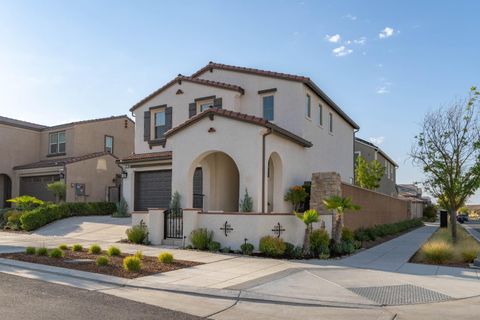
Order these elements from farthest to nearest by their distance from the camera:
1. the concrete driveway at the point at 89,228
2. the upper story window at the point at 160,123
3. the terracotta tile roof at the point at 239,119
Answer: the upper story window at the point at 160,123 < the concrete driveway at the point at 89,228 < the terracotta tile roof at the point at 239,119

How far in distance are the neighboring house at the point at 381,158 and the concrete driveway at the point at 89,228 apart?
2200 cm

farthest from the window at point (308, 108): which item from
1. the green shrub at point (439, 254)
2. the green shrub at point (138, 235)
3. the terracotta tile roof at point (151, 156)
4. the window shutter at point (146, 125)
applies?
the green shrub at point (138, 235)

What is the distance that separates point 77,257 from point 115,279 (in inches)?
140

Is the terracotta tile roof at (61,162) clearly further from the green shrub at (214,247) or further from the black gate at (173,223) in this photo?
the green shrub at (214,247)

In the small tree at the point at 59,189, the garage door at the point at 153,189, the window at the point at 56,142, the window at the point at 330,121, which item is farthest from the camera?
the window at the point at 56,142

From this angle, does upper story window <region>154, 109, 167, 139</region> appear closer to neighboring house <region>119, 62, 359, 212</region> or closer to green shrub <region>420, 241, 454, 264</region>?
neighboring house <region>119, 62, 359, 212</region>

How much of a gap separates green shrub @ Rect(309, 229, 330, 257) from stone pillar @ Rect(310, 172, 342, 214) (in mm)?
1581

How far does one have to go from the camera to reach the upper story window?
23719 millimetres

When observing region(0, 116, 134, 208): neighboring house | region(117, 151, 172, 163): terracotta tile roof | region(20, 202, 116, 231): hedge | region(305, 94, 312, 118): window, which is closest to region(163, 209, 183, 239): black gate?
region(117, 151, 172, 163): terracotta tile roof

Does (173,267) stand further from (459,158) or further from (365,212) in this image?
(459,158)

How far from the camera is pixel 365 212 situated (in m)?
20.8

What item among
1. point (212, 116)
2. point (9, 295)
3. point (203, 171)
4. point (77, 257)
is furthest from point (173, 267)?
point (203, 171)

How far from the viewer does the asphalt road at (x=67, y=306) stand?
21.8ft

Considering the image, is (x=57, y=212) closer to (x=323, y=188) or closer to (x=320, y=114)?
(x=323, y=188)
